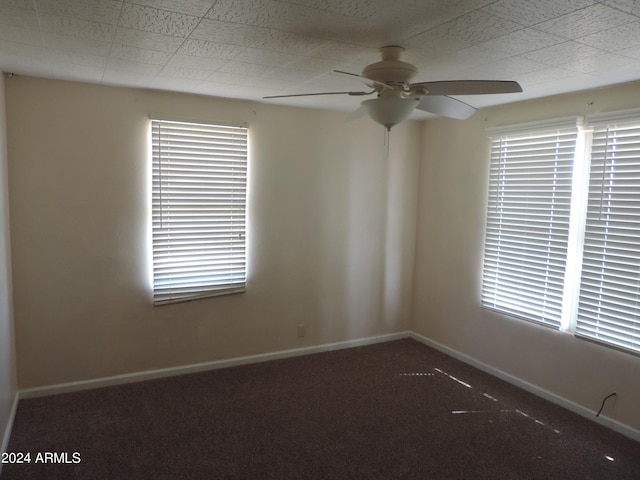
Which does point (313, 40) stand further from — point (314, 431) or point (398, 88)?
point (314, 431)

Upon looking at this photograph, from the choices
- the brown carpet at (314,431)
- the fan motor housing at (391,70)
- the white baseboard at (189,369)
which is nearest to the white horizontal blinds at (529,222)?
the brown carpet at (314,431)

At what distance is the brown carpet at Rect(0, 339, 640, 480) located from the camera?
257cm

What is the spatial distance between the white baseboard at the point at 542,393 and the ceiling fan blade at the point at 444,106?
2.31 meters

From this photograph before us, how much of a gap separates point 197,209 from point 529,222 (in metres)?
2.71

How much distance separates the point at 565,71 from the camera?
269cm

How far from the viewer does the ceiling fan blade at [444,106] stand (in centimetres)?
241

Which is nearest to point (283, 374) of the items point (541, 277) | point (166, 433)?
point (166, 433)

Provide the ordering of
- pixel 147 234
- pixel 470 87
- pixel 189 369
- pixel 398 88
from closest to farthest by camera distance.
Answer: pixel 470 87
pixel 398 88
pixel 147 234
pixel 189 369

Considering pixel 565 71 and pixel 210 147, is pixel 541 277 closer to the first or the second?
pixel 565 71

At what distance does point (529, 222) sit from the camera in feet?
11.8

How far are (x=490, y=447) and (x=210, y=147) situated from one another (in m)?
3.01

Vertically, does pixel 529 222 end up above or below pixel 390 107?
below

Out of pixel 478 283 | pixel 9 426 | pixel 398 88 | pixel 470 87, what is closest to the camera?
A: pixel 470 87

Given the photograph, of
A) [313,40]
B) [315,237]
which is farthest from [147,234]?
[313,40]
